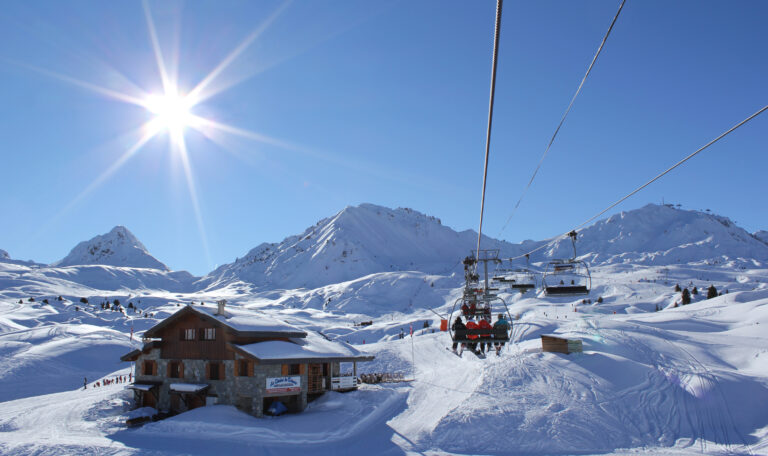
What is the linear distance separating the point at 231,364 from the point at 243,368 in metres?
1.18

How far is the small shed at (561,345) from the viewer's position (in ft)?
124

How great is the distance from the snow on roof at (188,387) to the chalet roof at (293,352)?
3.95m

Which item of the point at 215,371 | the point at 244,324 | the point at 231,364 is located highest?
the point at 244,324

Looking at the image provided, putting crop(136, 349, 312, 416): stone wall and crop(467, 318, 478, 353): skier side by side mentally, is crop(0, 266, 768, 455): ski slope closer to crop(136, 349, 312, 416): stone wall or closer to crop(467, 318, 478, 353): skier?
crop(136, 349, 312, 416): stone wall

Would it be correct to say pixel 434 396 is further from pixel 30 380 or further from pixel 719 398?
pixel 30 380

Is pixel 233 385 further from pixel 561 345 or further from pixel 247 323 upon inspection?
pixel 561 345

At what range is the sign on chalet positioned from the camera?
30.3m

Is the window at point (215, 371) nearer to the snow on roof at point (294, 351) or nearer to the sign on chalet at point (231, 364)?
the sign on chalet at point (231, 364)

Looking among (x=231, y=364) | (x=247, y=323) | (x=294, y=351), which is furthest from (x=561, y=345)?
(x=231, y=364)

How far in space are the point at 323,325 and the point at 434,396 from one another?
5736 centimetres

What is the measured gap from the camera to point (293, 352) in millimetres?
31891

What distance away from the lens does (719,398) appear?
94.1 feet

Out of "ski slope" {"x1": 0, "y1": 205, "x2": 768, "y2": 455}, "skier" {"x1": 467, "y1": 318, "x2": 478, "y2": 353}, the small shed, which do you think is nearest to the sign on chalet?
"ski slope" {"x1": 0, "y1": 205, "x2": 768, "y2": 455}

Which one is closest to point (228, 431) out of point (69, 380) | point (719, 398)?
point (719, 398)
